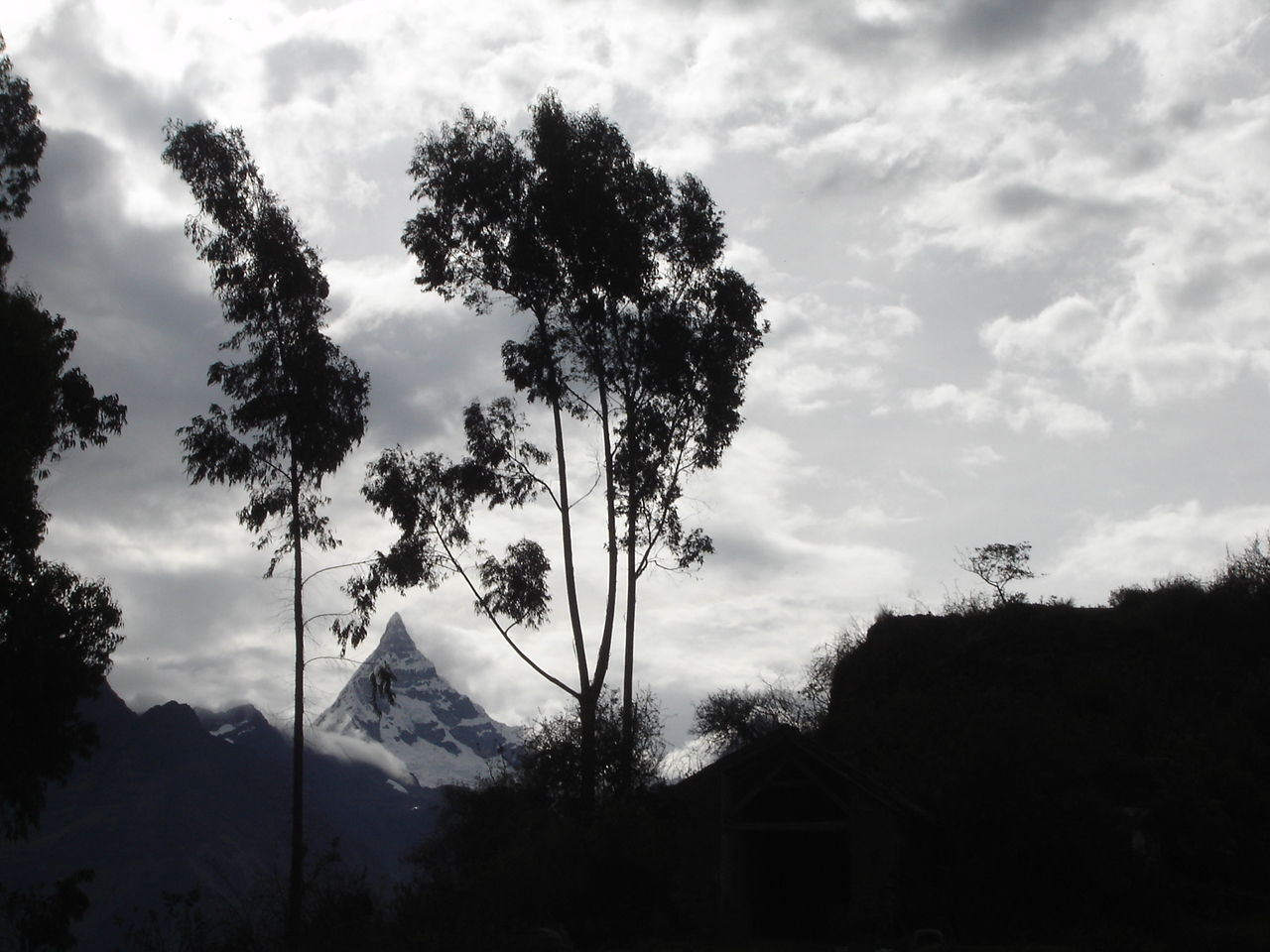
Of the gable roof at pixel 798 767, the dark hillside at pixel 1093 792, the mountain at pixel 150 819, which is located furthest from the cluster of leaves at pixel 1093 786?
the mountain at pixel 150 819

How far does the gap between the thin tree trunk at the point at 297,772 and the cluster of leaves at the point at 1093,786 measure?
1190 centimetres

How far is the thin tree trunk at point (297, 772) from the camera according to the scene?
66.5ft

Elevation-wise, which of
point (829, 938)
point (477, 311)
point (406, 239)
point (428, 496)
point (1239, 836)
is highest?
point (406, 239)

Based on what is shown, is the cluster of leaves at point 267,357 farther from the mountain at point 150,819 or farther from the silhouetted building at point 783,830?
the mountain at point 150,819

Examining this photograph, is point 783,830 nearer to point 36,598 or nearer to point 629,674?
point 629,674

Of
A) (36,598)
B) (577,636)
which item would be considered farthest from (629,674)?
(36,598)

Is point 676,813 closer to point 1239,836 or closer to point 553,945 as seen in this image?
point 553,945

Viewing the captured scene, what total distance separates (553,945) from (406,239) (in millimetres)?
16015

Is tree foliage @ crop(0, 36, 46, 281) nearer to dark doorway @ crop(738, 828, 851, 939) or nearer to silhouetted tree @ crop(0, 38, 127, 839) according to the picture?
silhouetted tree @ crop(0, 38, 127, 839)

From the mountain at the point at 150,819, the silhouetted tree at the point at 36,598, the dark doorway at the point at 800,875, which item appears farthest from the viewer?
the mountain at the point at 150,819

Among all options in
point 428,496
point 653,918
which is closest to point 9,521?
point 428,496

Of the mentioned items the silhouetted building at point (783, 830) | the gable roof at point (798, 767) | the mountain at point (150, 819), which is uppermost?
the gable roof at point (798, 767)

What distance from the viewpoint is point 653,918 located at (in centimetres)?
2055

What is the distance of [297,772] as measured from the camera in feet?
71.5
